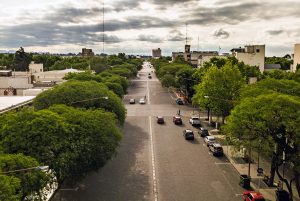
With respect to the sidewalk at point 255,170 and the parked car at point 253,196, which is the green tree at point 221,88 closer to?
the sidewalk at point 255,170

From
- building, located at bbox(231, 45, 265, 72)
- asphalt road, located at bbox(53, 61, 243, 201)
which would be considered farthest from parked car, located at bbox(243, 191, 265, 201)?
building, located at bbox(231, 45, 265, 72)

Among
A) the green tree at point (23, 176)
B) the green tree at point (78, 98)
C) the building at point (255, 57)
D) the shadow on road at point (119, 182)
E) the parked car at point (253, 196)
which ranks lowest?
the shadow on road at point (119, 182)

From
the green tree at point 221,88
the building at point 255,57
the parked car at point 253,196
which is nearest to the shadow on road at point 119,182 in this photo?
the parked car at point 253,196

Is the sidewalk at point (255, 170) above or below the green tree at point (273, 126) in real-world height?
below

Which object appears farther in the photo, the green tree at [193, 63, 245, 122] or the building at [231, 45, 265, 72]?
the building at [231, 45, 265, 72]

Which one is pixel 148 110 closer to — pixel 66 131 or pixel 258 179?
pixel 258 179

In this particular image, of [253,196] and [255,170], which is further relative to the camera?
[255,170]

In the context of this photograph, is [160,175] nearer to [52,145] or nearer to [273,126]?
[273,126]

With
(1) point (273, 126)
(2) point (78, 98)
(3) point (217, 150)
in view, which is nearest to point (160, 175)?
(3) point (217, 150)

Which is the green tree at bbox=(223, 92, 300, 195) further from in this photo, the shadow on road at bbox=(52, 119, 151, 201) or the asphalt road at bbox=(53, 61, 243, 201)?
the shadow on road at bbox=(52, 119, 151, 201)
